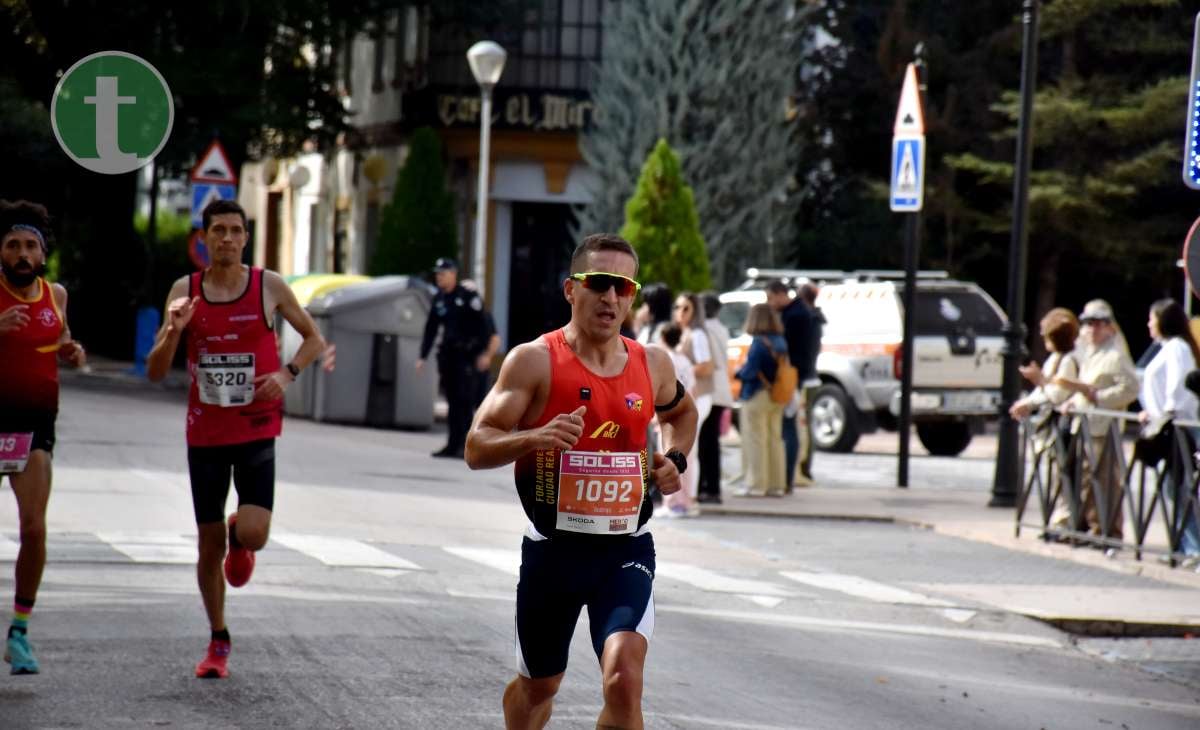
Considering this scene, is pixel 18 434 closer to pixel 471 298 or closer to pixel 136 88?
pixel 136 88

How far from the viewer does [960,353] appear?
23828mm

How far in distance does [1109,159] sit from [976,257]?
107 inches

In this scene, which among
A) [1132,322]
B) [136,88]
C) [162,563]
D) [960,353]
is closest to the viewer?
[136,88]

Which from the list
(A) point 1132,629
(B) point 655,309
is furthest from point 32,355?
(B) point 655,309

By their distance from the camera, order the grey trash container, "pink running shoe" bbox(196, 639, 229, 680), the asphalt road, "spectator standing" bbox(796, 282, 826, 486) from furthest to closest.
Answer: the grey trash container
"spectator standing" bbox(796, 282, 826, 486)
"pink running shoe" bbox(196, 639, 229, 680)
the asphalt road

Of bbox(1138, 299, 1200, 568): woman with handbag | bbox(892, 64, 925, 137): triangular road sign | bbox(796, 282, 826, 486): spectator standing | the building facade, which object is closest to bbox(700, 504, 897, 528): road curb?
bbox(796, 282, 826, 486): spectator standing

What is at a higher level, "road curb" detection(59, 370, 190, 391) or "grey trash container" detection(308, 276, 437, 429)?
"grey trash container" detection(308, 276, 437, 429)

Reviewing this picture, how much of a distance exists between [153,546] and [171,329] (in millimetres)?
4698

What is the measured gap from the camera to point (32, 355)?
28.1 ft

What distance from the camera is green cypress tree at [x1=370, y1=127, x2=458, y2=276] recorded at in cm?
3706

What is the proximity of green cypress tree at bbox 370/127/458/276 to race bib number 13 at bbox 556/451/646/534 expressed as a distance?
3101 centimetres

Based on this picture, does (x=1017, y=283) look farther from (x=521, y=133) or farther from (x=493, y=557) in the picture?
(x=521, y=133)

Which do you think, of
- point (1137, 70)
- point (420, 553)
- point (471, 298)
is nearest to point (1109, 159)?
point (1137, 70)

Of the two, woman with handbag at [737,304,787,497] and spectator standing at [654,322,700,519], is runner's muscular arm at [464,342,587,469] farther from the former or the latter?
woman with handbag at [737,304,787,497]
